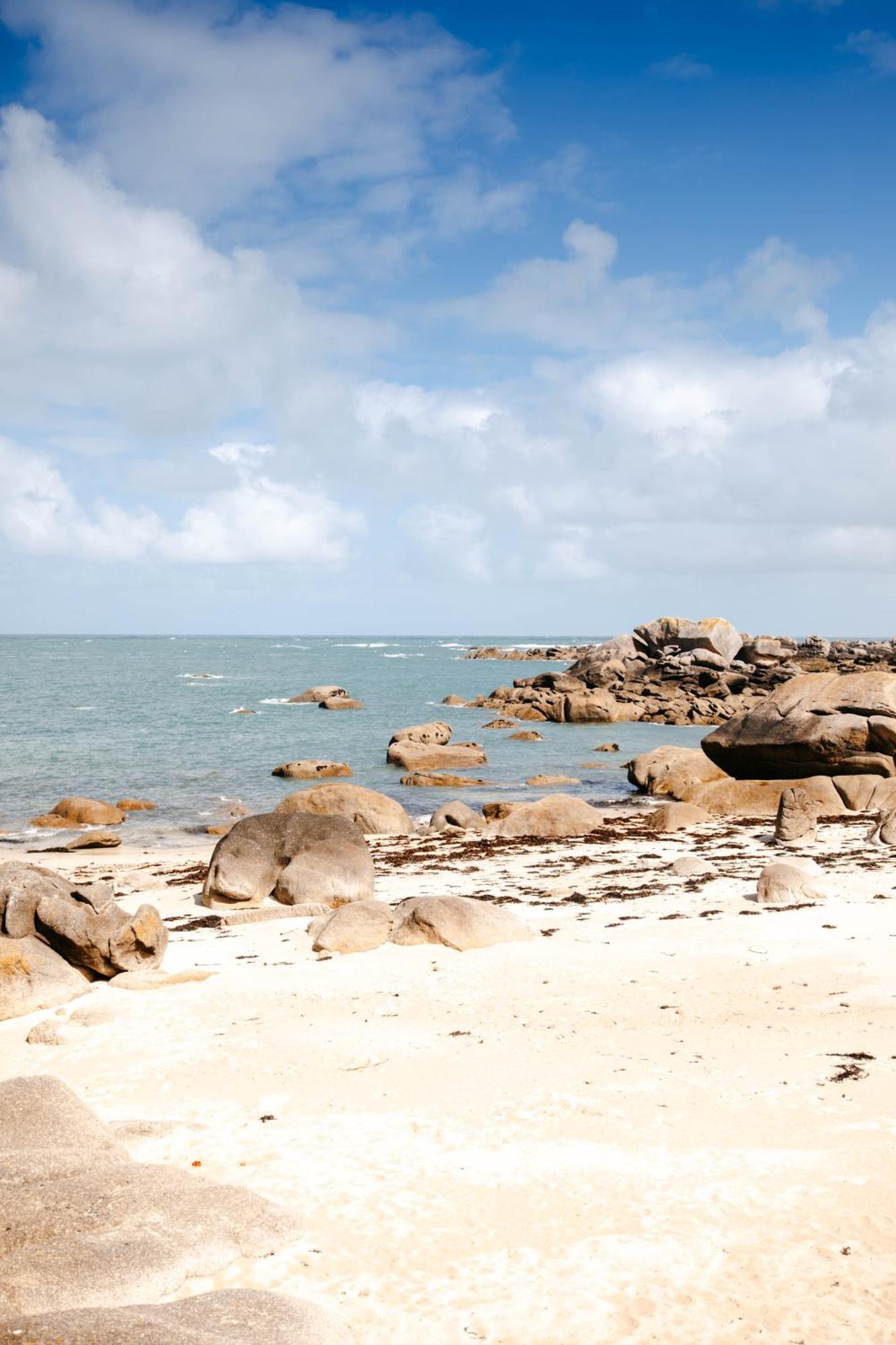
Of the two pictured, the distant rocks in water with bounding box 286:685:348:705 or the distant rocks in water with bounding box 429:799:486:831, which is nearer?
the distant rocks in water with bounding box 429:799:486:831

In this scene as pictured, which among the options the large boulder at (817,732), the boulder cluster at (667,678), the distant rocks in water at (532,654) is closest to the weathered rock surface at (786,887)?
the large boulder at (817,732)

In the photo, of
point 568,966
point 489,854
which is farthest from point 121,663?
point 568,966

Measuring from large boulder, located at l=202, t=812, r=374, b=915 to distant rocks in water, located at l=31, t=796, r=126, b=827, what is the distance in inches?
418

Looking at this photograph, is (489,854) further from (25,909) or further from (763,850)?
(25,909)

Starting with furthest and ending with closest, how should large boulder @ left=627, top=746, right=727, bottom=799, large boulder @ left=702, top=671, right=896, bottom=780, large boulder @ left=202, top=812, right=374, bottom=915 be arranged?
large boulder @ left=627, top=746, right=727, bottom=799 → large boulder @ left=702, top=671, right=896, bottom=780 → large boulder @ left=202, top=812, right=374, bottom=915

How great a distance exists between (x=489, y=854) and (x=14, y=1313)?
47.4 ft

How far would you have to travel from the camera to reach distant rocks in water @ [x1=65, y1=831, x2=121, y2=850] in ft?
68.7

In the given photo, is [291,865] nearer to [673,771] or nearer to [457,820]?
[457,820]

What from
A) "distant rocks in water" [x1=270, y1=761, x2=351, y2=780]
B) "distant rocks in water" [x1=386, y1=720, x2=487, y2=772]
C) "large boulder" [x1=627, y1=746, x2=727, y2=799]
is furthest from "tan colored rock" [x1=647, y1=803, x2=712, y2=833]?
"distant rocks in water" [x1=270, y1=761, x2=351, y2=780]

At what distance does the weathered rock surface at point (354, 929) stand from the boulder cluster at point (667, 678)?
4205 centimetres

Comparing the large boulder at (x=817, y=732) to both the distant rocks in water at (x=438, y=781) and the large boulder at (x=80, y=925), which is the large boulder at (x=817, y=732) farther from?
the large boulder at (x=80, y=925)

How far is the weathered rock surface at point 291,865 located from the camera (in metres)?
13.9

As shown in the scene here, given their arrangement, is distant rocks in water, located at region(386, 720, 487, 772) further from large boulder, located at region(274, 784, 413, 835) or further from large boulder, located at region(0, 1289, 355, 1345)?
large boulder, located at region(0, 1289, 355, 1345)

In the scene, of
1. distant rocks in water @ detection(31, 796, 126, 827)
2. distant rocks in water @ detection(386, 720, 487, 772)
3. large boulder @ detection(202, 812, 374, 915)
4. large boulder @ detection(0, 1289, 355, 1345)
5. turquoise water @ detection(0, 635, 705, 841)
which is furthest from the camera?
distant rocks in water @ detection(386, 720, 487, 772)
